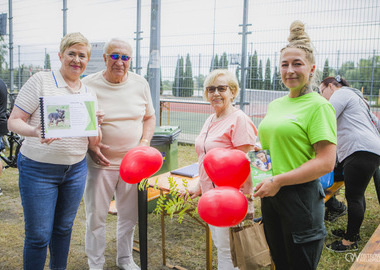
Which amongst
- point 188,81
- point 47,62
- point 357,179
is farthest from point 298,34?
point 47,62

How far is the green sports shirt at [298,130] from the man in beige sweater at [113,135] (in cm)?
119

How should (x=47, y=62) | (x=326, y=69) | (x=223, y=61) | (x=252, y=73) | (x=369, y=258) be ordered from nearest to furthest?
1. (x=369, y=258)
2. (x=326, y=69)
3. (x=252, y=73)
4. (x=223, y=61)
5. (x=47, y=62)

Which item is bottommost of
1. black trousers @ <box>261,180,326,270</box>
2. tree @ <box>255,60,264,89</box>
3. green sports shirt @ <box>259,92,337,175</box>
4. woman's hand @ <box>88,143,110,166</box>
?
black trousers @ <box>261,180,326,270</box>

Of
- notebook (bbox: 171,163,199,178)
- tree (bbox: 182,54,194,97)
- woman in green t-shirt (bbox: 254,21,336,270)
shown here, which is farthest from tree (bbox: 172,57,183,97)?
woman in green t-shirt (bbox: 254,21,336,270)

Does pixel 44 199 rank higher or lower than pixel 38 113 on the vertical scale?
lower

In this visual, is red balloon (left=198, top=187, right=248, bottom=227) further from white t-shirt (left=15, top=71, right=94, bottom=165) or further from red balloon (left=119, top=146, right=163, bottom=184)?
white t-shirt (left=15, top=71, right=94, bottom=165)

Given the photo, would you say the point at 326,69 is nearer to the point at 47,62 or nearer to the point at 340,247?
the point at 340,247

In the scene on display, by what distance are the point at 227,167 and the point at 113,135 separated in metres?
1.19

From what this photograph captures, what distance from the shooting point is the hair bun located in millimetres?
1535

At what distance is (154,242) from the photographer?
332cm

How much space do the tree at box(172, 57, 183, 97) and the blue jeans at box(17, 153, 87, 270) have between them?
5.18 meters

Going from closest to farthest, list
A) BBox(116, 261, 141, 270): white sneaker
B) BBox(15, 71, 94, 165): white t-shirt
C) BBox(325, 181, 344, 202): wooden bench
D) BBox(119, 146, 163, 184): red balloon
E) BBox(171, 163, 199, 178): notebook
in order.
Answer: BBox(119, 146, 163, 184): red balloon < BBox(15, 71, 94, 165): white t-shirt < BBox(116, 261, 141, 270): white sneaker < BBox(171, 163, 199, 178): notebook < BBox(325, 181, 344, 202): wooden bench

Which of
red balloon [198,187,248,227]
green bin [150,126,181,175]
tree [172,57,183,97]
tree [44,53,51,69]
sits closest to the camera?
red balloon [198,187,248,227]

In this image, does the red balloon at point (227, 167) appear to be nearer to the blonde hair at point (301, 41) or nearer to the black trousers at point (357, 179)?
the blonde hair at point (301, 41)
